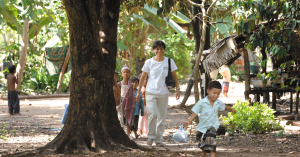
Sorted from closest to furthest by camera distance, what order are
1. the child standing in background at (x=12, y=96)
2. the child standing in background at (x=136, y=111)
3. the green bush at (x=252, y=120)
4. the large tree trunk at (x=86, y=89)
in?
the large tree trunk at (x=86, y=89) < the child standing in background at (x=136, y=111) < the green bush at (x=252, y=120) < the child standing in background at (x=12, y=96)

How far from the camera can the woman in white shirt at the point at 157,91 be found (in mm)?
5605

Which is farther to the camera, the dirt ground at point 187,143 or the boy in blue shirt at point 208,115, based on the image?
the dirt ground at point 187,143

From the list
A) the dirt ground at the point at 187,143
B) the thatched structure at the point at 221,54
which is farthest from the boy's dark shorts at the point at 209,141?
the thatched structure at the point at 221,54

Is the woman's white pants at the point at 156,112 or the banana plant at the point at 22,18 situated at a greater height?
the banana plant at the point at 22,18

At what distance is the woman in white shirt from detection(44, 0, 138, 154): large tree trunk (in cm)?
98

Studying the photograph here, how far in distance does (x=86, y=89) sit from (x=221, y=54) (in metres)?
4.81

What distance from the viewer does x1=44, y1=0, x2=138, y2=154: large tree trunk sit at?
4598mm

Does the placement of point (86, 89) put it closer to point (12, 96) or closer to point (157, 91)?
point (157, 91)

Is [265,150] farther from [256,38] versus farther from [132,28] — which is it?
[132,28]

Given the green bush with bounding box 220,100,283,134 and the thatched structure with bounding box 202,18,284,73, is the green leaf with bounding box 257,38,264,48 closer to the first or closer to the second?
the green bush with bounding box 220,100,283,134

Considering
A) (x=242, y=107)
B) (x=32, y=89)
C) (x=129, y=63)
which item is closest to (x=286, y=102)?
(x=242, y=107)

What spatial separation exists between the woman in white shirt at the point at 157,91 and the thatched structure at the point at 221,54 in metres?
3.11

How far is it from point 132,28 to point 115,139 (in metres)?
14.7

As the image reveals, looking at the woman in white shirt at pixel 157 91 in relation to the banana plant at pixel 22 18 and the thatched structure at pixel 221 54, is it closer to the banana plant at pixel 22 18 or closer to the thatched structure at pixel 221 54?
the thatched structure at pixel 221 54
